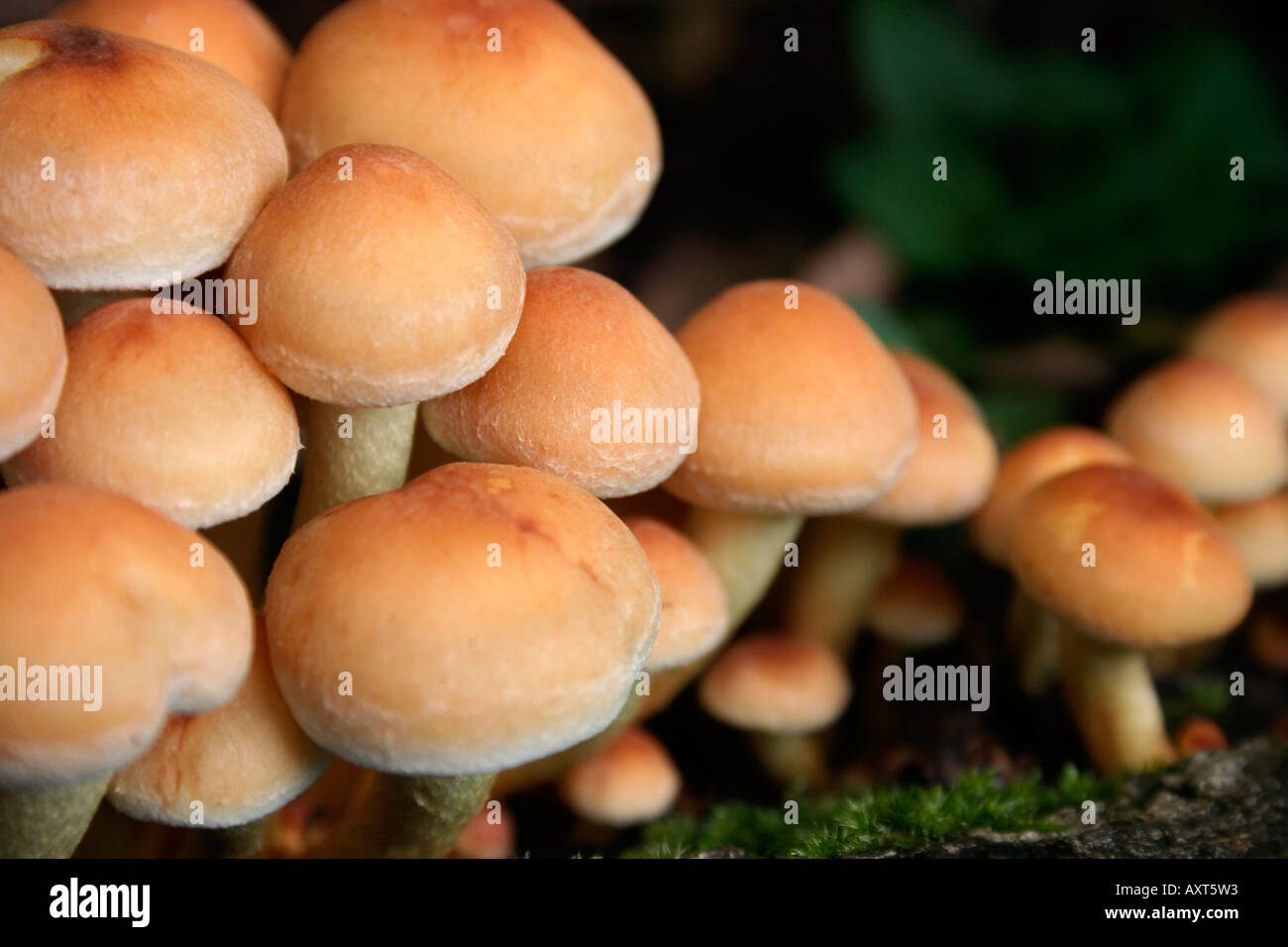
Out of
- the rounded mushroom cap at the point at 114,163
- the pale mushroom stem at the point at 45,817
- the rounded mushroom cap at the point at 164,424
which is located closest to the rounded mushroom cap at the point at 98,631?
the rounded mushroom cap at the point at 164,424

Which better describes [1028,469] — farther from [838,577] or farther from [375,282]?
[375,282]

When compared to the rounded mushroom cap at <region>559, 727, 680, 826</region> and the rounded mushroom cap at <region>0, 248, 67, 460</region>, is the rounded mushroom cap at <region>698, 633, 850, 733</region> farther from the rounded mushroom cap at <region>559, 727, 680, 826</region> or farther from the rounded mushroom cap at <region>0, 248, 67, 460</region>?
the rounded mushroom cap at <region>0, 248, 67, 460</region>

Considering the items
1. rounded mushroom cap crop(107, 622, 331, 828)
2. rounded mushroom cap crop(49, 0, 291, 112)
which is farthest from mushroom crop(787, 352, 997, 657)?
rounded mushroom cap crop(49, 0, 291, 112)

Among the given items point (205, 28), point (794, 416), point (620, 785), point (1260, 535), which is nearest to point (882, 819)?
point (620, 785)

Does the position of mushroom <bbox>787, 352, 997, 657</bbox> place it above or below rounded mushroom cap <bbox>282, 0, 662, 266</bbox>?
below

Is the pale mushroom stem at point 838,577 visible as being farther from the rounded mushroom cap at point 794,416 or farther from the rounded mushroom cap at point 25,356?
the rounded mushroom cap at point 25,356
